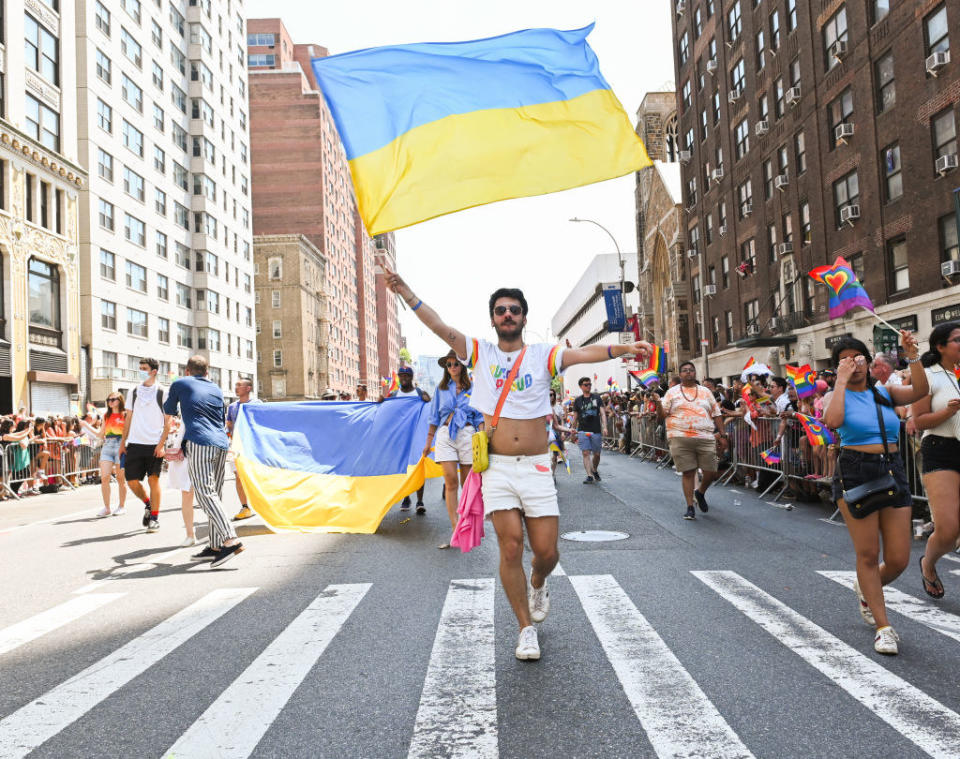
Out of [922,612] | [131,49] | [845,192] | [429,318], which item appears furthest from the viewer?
[131,49]

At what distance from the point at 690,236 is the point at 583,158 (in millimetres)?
42353

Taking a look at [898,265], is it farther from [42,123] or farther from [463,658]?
[42,123]

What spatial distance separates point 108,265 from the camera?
4066 centimetres

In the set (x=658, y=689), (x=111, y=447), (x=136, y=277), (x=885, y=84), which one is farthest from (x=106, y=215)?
(x=658, y=689)

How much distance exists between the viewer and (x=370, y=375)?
124 metres

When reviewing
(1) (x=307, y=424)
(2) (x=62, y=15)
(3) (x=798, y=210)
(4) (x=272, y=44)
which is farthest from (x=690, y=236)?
(4) (x=272, y=44)

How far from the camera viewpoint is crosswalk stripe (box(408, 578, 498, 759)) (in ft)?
11.6

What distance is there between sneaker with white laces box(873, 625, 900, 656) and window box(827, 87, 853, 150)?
89.7ft

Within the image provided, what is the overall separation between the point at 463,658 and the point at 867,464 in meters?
2.78

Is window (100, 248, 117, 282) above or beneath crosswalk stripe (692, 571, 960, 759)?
above

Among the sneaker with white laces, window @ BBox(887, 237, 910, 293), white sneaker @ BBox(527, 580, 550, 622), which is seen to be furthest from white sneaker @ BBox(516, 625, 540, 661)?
window @ BBox(887, 237, 910, 293)

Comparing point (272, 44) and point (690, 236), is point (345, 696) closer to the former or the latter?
point (690, 236)

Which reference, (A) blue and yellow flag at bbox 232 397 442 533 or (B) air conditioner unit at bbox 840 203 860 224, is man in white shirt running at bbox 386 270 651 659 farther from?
(B) air conditioner unit at bbox 840 203 860 224

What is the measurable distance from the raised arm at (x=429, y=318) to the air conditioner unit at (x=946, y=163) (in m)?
21.7
